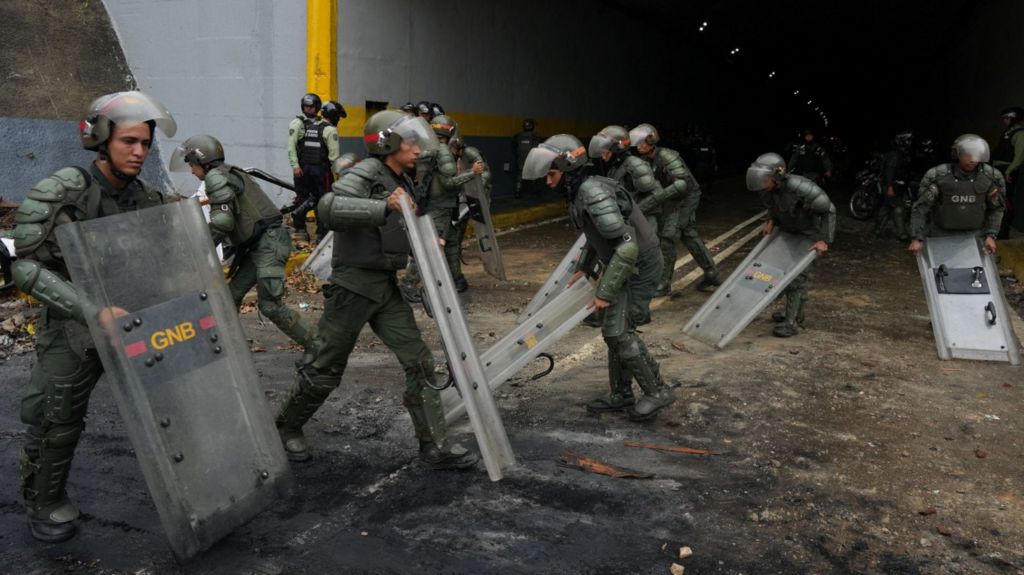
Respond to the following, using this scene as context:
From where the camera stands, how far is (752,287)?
7.02 m

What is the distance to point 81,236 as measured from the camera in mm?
2920

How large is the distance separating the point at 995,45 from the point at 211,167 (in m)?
19.2

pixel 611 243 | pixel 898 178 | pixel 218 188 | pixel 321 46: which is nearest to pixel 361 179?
pixel 611 243

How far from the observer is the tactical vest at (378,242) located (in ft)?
13.1

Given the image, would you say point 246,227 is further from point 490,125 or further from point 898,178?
point 898,178

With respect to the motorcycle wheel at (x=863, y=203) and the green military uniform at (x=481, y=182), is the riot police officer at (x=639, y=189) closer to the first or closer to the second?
the green military uniform at (x=481, y=182)

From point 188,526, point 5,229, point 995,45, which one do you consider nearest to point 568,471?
point 188,526

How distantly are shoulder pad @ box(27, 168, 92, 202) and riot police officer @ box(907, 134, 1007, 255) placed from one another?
6.57m

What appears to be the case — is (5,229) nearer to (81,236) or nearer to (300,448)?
(300,448)

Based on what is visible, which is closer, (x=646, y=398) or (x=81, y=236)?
(x=81, y=236)

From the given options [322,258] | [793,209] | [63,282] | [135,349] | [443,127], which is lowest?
[322,258]

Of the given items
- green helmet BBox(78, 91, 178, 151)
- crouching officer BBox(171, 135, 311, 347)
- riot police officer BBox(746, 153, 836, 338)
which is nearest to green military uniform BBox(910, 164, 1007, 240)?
riot police officer BBox(746, 153, 836, 338)

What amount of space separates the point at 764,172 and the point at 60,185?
5.50 m

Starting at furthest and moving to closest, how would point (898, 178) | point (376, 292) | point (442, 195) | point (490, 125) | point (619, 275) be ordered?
point (490, 125) < point (898, 178) < point (442, 195) < point (619, 275) < point (376, 292)
